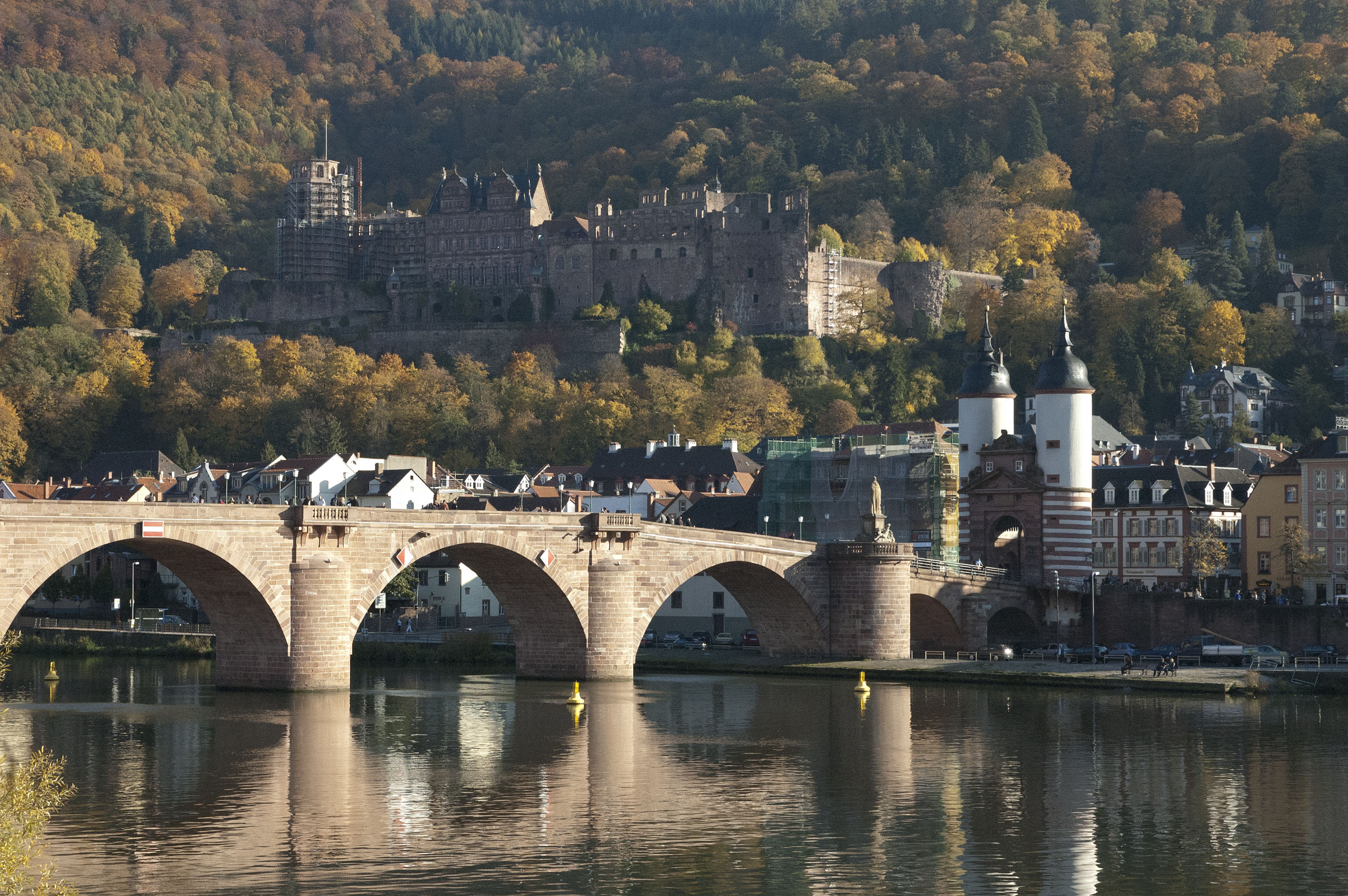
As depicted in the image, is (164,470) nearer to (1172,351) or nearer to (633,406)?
(633,406)

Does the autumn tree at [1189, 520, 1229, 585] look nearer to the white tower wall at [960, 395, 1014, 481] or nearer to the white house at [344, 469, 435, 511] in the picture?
the white tower wall at [960, 395, 1014, 481]

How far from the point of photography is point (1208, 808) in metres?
37.7

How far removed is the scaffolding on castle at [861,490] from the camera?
77.9 meters

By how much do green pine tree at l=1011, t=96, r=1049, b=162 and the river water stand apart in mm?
101782

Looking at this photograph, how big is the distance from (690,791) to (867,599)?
26.2 metres

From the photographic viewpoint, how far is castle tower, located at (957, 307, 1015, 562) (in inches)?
2997

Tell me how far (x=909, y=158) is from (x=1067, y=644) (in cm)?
9148

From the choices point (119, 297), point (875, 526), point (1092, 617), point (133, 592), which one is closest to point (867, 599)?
point (875, 526)

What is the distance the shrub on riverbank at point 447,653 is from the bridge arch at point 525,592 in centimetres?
952

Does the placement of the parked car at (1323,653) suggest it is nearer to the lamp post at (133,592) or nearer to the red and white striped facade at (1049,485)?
the red and white striped facade at (1049,485)

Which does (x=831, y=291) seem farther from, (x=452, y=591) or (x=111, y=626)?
(x=111, y=626)

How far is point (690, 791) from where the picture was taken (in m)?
39.3

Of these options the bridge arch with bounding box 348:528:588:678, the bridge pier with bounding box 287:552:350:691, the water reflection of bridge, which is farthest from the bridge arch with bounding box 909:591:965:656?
the bridge pier with bounding box 287:552:350:691

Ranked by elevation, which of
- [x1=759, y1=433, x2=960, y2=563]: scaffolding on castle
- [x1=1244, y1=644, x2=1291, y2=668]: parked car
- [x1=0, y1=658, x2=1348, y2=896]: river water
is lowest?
[x1=0, y1=658, x2=1348, y2=896]: river water
